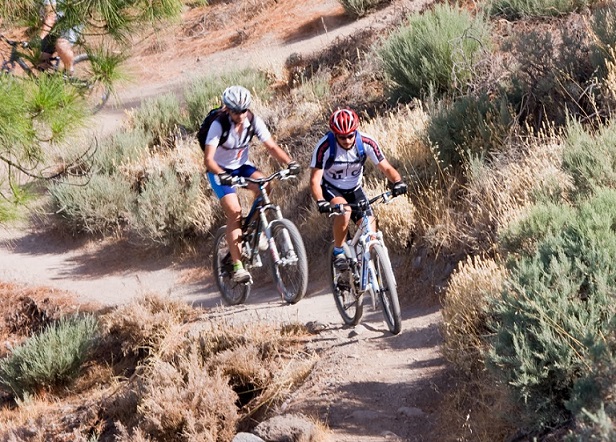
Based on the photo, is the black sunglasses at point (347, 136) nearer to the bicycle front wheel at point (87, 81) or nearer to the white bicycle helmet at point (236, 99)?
the white bicycle helmet at point (236, 99)

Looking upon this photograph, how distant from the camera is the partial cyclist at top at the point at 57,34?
24.8 feet

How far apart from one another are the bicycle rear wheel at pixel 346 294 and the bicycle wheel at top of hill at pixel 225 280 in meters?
1.78

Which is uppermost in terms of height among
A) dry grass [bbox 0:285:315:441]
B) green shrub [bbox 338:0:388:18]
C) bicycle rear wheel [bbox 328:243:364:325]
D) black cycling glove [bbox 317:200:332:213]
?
green shrub [bbox 338:0:388:18]

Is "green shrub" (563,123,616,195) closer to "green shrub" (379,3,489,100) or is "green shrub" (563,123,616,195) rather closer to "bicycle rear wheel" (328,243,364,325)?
"bicycle rear wheel" (328,243,364,325)

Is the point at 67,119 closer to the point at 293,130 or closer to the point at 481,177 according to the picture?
the point at 481,177

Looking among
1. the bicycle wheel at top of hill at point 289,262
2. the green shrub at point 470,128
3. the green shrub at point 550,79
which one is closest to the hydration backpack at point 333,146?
the bicycle wheel at top of hill at point 289,262

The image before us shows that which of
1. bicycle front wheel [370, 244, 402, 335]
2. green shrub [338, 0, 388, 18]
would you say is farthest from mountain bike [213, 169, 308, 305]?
green shrub [338, 0, 388, 18]

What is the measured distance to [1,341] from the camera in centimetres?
1165

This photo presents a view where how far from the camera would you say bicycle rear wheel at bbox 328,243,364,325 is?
25.0 ft

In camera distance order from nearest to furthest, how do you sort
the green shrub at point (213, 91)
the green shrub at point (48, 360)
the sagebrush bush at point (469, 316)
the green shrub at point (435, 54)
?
the sagebrush bush at point (469, 316) → the green shrub at point (48, 360) → the green shrub at point (435, 54) → the green shrub at point (213, 91)

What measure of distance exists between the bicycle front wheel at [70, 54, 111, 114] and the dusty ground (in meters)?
0.24

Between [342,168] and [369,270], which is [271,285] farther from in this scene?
[369,270]

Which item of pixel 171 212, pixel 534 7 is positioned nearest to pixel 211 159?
pixel 171 212

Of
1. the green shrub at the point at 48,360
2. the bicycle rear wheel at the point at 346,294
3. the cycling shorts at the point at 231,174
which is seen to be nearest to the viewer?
the bicycle rear wheel at the point at 346,294
